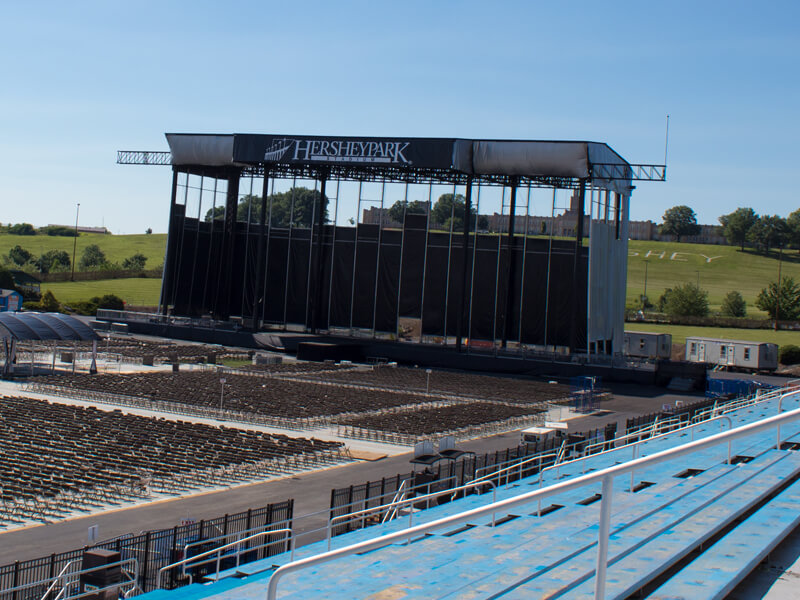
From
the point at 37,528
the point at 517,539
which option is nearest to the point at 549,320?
the point at 37,528

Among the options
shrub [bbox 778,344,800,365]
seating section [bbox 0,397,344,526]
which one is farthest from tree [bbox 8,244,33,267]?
shrub [bbox 778,344,800,365]

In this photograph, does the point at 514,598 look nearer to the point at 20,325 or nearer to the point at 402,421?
the point at 402,421

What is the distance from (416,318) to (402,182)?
12.7 metres

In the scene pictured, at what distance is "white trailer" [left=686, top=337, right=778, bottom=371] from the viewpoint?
2953 inches

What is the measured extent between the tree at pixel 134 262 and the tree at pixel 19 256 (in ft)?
60.7

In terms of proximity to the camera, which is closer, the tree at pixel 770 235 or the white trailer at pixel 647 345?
the white trailer at pixel 647 345

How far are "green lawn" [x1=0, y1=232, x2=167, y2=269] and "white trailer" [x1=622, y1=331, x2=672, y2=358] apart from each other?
113698mm

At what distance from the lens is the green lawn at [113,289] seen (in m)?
121

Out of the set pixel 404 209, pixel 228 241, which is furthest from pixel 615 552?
pixel 228 241

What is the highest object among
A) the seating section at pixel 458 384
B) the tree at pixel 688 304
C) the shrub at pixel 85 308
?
the tree at pixel 688 304

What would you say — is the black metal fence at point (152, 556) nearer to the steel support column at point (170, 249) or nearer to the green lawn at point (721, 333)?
the steel support column at point (170, 249)

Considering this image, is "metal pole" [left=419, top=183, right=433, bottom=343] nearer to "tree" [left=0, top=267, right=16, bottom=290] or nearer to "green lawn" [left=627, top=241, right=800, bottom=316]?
"tree" [left=0, top=267, right=16, bottom=290]

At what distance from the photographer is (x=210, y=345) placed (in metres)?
77.8

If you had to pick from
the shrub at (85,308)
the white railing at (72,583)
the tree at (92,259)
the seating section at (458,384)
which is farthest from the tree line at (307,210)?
the tree at (92,259)
